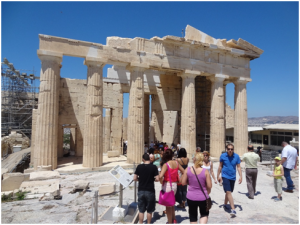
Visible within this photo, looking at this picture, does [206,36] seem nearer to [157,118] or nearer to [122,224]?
[157,118]

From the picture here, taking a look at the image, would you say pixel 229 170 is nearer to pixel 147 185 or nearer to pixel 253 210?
pixel 253 210

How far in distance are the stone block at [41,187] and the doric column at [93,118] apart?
3.10 meters

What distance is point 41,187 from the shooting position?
296 inches

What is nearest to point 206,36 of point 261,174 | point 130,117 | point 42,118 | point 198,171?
point 130,117

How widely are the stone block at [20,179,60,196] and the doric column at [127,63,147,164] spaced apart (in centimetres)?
495

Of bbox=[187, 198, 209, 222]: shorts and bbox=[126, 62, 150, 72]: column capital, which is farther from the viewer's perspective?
bbox=[126, 62, 150, 72]: column capital

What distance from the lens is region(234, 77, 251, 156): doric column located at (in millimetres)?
15562

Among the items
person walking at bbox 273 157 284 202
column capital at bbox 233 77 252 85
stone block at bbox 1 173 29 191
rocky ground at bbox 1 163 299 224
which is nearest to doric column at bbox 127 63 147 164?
rocky ground at bbox 1 163 299 224

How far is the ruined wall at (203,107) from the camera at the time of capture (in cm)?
1853

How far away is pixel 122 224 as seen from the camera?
15.3ft

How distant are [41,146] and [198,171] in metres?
8.89

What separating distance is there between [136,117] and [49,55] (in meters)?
5.59

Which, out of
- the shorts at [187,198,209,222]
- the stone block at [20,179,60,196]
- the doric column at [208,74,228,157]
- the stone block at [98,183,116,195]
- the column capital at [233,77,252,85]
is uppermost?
the column capital at [233,77,252,85]

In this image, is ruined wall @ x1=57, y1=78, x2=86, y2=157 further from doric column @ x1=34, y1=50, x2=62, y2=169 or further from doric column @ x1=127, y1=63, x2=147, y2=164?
doric column @ x1=127, y1=63, x2=147, y2=164
